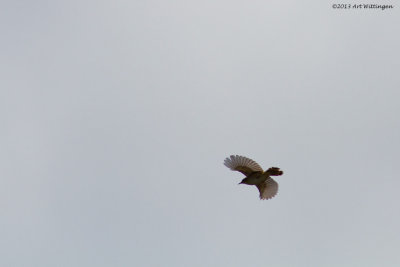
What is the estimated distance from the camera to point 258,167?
2577 centimetres

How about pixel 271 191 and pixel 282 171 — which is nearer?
pixel 282 171

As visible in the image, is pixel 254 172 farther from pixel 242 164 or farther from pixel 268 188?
pixel 268 188

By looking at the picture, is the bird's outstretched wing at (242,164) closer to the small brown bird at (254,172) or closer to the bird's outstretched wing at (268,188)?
the small brown bird at (254,172)

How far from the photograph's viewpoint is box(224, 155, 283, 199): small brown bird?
1003 inches

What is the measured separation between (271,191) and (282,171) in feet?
Answer: 7.74

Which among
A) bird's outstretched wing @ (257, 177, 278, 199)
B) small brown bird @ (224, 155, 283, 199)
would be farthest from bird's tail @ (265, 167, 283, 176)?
bird's outstretched wing @ (257, 177, 278, 199)

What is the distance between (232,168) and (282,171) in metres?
2.14

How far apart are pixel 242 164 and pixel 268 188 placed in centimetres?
214

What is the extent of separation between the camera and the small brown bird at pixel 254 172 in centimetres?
2547

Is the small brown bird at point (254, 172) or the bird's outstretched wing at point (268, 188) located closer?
the small brown bird at point (254, 172)

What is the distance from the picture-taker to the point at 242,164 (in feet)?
84.6

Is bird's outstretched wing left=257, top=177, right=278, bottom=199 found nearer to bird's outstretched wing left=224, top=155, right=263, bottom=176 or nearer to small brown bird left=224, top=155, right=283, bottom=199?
small brown bird left=224, top=155, right=283, bottom=199

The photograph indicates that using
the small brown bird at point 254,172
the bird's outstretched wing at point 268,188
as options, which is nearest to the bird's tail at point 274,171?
the small brown bird at point 254,172

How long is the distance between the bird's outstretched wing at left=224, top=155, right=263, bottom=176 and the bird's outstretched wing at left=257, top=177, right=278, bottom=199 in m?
1.10
